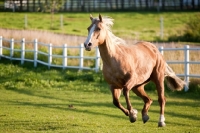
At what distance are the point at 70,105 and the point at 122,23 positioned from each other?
38.2 metres

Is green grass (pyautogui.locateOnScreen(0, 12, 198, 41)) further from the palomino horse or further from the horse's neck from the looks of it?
the horse's neck

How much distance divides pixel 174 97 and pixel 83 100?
314cm

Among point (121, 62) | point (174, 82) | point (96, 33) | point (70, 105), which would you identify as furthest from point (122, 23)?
point (96, 33)

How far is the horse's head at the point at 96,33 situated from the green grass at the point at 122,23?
2966 cm

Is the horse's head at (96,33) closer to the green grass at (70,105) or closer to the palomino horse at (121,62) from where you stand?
the palomino horse at (121,62)

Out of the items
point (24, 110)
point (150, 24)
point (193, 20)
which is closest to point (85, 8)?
point (150, 24)

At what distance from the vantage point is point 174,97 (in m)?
17.9

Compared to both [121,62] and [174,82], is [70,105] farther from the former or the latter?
[121,62]

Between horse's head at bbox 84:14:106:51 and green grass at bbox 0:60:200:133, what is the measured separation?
2113mm

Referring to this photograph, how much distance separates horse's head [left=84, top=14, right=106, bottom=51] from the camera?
33.6 ft

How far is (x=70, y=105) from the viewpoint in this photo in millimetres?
15734

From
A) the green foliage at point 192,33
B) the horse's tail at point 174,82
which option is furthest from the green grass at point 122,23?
the horse's tail at point 174,82

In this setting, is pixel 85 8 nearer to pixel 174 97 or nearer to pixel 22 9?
pixel 22 9

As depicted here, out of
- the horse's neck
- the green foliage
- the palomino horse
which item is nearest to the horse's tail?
the palomino horse
